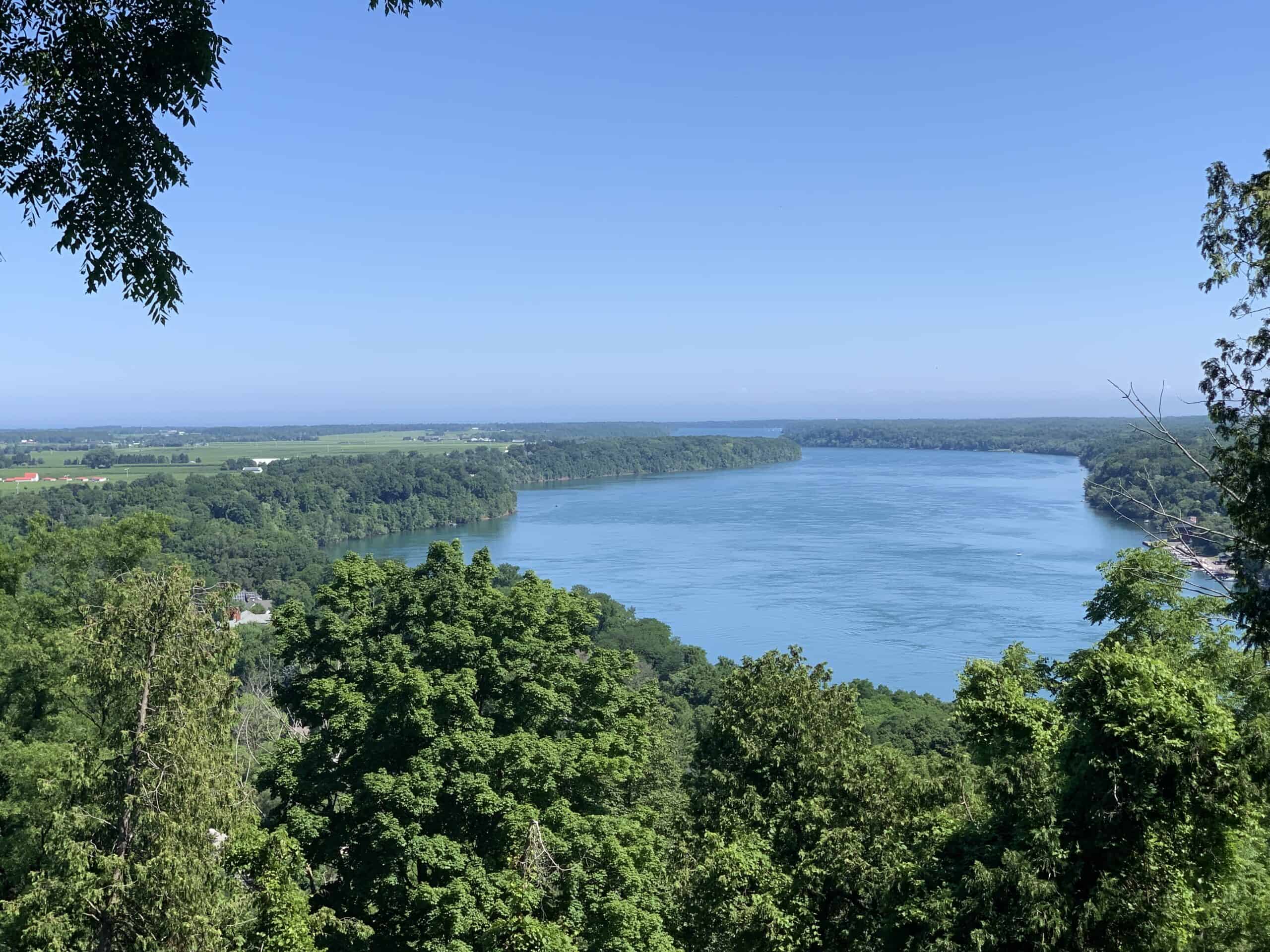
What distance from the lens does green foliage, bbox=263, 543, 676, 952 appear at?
764 cm

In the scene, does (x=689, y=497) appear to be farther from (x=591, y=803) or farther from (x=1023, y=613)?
(x=591, y=803)

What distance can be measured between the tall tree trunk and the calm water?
26749 millimetres

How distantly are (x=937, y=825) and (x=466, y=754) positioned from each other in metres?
4.30

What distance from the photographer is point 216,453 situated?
142 m

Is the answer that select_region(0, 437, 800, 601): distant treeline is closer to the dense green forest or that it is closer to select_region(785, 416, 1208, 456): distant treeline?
the dense green forest

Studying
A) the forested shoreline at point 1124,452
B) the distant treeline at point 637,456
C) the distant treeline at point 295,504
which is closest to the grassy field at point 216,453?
the distant treeline at point 295,504

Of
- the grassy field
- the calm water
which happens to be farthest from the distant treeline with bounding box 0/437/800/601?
the grassy field

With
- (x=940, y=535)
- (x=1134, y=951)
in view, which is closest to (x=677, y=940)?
(x=1134, y=951)

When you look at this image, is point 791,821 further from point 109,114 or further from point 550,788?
point 109,114

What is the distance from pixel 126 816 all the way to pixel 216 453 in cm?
15041

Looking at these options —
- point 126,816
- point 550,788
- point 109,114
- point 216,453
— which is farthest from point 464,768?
point 216,453

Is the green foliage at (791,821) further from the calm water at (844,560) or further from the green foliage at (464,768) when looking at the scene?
the calm water at (844,560)

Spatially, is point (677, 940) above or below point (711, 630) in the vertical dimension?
above

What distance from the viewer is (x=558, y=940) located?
6.80 m
